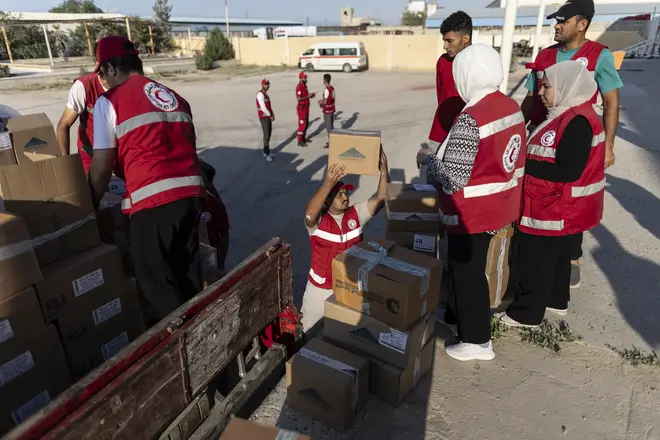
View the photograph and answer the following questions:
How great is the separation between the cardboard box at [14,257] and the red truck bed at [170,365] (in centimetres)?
71

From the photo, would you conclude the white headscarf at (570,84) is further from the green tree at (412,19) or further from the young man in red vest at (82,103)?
the green tree at (412,19)

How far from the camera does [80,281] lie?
2221 mm

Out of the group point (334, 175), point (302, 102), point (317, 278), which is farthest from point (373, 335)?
point (302, 102)

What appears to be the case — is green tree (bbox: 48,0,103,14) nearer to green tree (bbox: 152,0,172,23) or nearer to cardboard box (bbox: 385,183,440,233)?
green tree (bbox: 152,0,172,23)

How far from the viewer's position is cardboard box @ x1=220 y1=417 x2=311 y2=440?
1488 millimetres

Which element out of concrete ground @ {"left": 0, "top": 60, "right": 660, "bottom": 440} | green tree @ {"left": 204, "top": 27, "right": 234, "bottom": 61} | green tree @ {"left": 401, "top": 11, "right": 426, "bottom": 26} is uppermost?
green tree @ {"left": 401, "top": 11, "right": 426, "bottom": 26}

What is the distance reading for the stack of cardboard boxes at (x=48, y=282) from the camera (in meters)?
1.91

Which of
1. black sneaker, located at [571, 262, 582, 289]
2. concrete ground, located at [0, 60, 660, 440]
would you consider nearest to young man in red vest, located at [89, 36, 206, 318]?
concrete ground, located at [0, 60, 660, 440]

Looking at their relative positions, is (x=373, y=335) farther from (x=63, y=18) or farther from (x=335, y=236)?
(x=63, y=18)

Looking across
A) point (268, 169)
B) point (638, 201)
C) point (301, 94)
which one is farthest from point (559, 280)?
point (301, 94)

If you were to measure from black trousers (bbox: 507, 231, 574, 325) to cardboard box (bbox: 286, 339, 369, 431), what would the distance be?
1360 mm

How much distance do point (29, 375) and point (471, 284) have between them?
2397mm

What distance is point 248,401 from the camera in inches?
89.3

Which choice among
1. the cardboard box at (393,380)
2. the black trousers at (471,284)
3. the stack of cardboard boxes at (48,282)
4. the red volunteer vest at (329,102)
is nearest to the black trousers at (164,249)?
the stack of cardboard boxes at (48,282)
